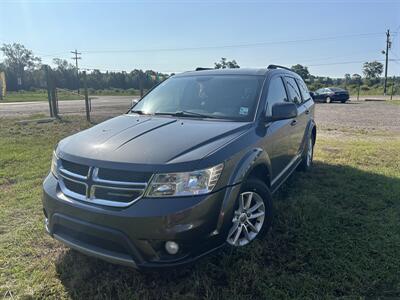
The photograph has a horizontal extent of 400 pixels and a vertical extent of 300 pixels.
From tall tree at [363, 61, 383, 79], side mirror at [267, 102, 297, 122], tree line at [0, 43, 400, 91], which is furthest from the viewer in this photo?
tall tree at [363, 61, 383, 79]

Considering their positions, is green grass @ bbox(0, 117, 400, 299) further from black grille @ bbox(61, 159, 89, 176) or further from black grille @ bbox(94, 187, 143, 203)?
black grille @ bbox(61, 159, 89, 176)

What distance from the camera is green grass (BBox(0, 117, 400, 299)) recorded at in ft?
8.37

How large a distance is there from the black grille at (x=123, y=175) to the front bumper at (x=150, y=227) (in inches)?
6.2

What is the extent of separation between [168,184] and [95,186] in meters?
0.57

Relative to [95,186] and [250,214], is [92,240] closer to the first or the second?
[95,186]

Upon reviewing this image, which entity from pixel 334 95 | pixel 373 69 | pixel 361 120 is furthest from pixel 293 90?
pixel 373 69

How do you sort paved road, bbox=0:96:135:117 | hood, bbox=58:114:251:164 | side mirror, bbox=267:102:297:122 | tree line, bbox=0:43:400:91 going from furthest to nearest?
tree line, bbox=0:43:400:91 < paved road, bbox=0:96:135:117 < side mirror, bbox=267:102:297:122 < hood, bbox=58:114:251:164

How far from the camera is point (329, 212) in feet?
12.8

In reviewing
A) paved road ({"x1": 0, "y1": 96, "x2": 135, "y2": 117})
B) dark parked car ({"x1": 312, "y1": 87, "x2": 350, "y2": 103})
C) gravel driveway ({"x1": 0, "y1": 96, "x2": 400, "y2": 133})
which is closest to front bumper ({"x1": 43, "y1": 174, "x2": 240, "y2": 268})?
gravel driveway ({"x1": 0, "y1": 96, "x2": 400, "y2": 133})

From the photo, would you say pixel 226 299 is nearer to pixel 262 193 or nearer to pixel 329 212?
pixel 262 193

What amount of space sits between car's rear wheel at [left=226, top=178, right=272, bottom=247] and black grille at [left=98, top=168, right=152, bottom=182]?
0.87m

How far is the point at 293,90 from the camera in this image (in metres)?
4.98

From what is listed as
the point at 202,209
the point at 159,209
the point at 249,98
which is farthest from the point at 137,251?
the point at 249,98

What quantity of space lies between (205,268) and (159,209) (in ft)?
2.87
